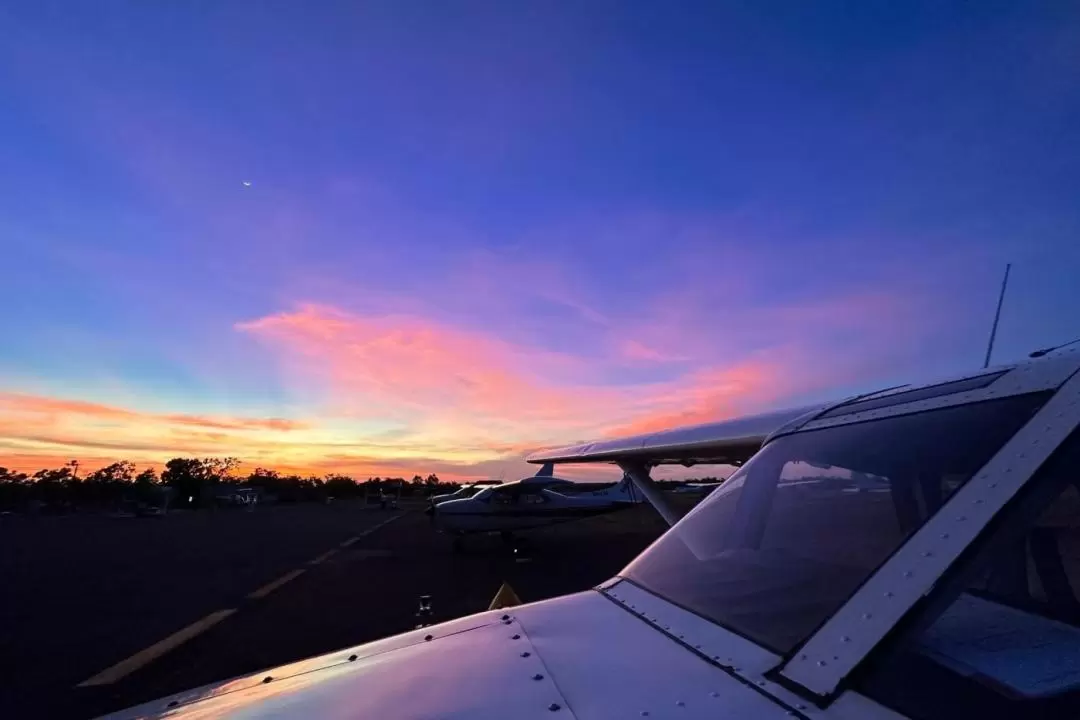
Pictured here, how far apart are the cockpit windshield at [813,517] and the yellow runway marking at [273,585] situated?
10.6m

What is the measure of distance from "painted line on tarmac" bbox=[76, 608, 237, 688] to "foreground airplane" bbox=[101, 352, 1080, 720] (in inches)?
212

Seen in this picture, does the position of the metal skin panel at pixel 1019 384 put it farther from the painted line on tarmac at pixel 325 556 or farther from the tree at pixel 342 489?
the tree at pixel 342 489

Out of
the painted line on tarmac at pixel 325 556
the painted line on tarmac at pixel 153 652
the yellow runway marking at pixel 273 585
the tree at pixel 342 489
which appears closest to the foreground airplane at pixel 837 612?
the painted line on tarmac at pixel 153 652

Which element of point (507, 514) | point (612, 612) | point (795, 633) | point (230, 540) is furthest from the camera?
point (230, 540)

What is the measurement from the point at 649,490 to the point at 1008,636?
381cm

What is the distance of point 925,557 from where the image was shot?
141 centimetres

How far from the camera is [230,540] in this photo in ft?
78.0

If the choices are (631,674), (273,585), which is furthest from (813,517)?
(273,585)

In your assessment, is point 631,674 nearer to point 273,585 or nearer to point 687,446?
point 687,446

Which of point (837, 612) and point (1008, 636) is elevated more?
point (837, 612)

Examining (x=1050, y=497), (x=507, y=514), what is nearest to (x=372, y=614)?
(x=1050, y=497)

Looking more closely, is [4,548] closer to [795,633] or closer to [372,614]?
[372,614]

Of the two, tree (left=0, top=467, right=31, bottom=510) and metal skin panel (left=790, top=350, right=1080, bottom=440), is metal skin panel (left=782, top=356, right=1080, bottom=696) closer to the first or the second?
metal skin panel (left=790, top=350, right=1080, bottom=440)

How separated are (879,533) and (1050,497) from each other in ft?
1.57
